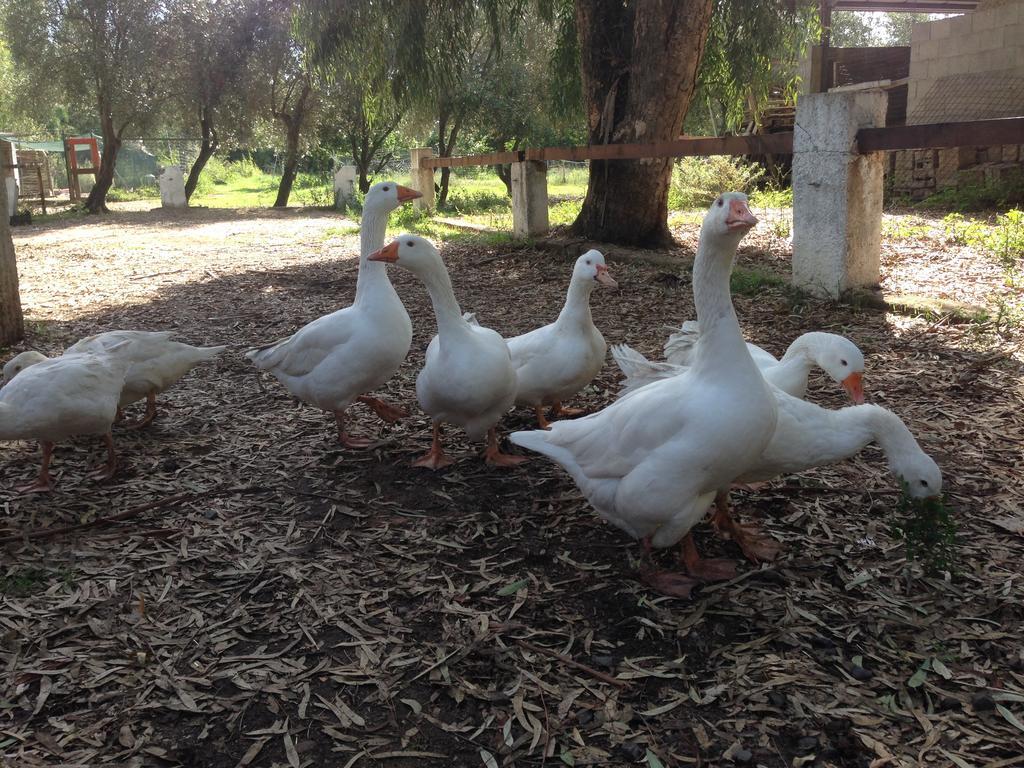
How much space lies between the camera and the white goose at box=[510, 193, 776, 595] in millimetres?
2713

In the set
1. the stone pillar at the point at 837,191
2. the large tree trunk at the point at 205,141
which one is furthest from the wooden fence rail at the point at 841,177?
the large tree trunk at the point at 205,141

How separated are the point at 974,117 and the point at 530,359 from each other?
37.3 ft

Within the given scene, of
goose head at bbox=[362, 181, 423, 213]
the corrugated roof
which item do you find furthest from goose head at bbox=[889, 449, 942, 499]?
the corrugated roof

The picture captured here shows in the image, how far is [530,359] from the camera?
171 inches

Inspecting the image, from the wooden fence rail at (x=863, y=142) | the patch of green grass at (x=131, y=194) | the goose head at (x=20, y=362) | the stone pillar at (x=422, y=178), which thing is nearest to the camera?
the goose head at (x=20, y=362)

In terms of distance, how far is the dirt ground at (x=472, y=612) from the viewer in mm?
2326

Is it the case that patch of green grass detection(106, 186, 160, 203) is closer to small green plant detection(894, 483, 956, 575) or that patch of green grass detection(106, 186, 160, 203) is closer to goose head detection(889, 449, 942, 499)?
goose head detection(889, 449, 942, 499)

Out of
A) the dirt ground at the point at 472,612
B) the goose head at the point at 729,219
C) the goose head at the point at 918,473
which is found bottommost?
the dirt ground at the point at 472,612

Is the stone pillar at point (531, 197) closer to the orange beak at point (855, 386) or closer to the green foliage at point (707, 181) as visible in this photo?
the green foliage at point (707, 181)

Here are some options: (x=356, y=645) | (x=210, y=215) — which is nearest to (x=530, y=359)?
(x=356, y=645)

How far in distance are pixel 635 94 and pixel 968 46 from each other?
6.78 metres

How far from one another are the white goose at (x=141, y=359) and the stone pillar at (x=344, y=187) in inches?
665

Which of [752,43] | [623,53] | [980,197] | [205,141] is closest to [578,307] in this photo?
[623,53]

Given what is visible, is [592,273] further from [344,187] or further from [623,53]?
[344,187]
